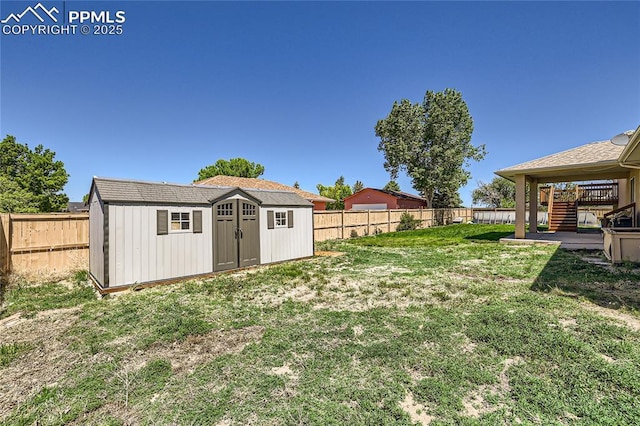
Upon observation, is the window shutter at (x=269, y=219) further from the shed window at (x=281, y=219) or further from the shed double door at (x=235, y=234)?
the shed double door at (x=235, y=234)

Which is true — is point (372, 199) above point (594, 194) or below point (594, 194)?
above

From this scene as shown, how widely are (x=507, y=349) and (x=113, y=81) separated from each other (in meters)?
14.5

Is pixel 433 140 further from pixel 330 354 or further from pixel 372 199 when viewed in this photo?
pixel 330 354

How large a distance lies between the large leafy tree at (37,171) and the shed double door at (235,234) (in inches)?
983

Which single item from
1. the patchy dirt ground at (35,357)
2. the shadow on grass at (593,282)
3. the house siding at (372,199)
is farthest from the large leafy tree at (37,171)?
the shadow on grass at (593,282)

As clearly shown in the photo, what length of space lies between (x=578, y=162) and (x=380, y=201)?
16.7 metres

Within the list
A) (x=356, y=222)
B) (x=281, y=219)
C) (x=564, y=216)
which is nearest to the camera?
(x=281, y=219)

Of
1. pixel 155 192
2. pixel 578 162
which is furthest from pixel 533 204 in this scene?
pixel 155 192

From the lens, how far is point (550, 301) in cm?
440

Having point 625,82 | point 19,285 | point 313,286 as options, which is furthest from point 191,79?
point 625,82

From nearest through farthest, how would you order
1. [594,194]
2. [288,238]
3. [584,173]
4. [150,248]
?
[150,248]
[288,238]
[584,173]
[594,194]

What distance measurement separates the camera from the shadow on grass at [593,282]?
4.48 metres

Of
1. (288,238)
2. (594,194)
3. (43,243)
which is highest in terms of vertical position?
(594,194)

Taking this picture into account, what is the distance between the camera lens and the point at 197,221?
6.90 metres
